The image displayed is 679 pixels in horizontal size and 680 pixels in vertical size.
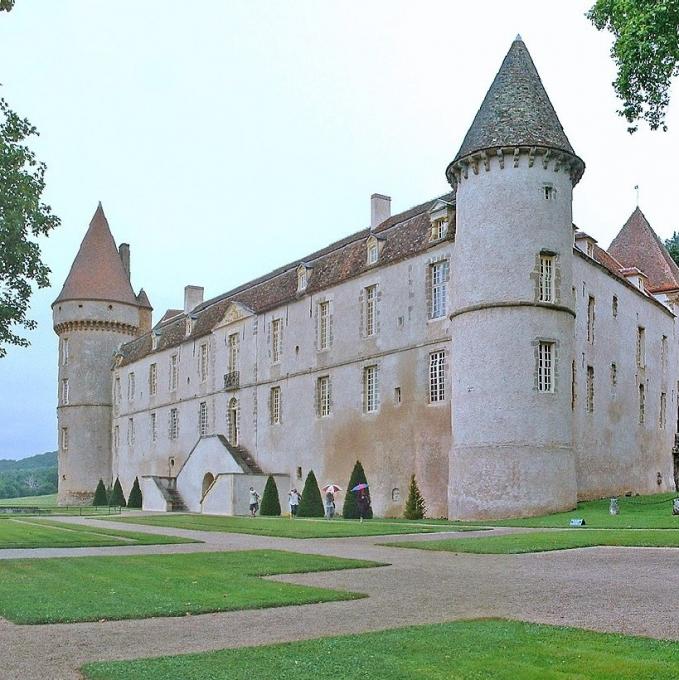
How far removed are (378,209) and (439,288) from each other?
783 centimetres

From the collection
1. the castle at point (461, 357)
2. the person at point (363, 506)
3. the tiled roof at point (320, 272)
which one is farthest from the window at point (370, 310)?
the person at point (363, 506)

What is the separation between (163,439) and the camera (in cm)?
5097

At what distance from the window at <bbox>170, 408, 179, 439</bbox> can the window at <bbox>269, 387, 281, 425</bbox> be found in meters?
11.3

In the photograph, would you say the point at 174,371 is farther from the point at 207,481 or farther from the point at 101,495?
the point at 101,495

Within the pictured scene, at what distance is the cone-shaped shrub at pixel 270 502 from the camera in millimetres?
36156

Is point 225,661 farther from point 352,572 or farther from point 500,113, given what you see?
point 500,113

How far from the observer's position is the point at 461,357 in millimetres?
27391

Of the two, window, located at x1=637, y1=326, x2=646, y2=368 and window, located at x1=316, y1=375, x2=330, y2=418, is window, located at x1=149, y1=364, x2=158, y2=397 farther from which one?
window, located at x1=637, y1=326, x2=646, y2=368

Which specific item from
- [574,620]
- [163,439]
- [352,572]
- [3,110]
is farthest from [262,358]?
[574,620]

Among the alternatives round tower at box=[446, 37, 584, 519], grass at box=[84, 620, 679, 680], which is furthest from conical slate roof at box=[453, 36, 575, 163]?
grass at box=[84, 620, 679, 680]

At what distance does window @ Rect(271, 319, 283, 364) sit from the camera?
3981 cm

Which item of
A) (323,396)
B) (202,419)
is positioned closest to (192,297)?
(202,419)

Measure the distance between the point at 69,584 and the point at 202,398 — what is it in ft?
117

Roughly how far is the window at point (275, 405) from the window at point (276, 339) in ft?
4.37
